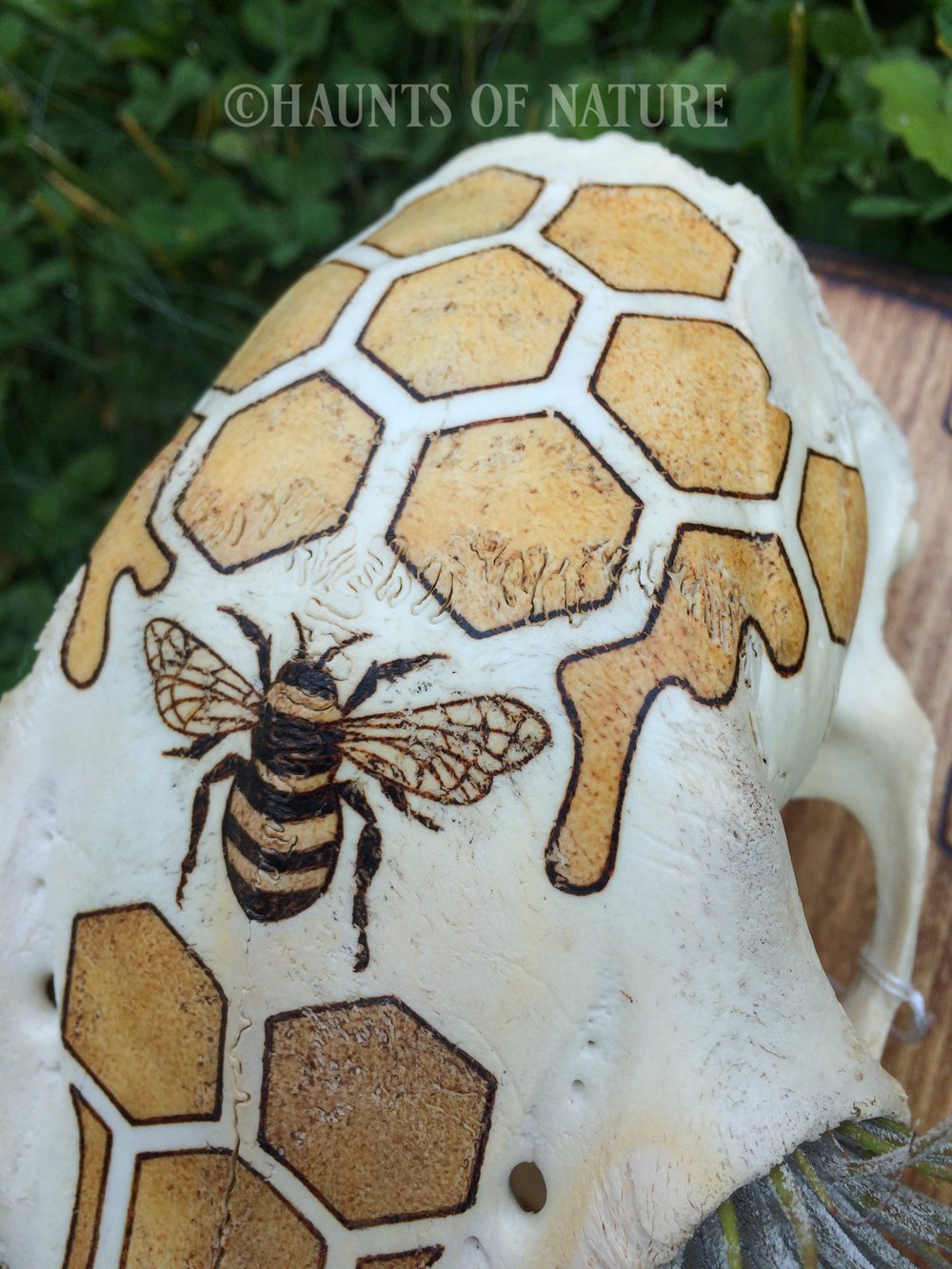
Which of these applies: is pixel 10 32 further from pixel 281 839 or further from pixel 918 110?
pixel 281 839

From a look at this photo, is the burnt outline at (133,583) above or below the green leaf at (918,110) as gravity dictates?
below

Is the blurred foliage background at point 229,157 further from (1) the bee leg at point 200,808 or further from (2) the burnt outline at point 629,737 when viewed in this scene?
(2) the burnt outline at point 629,737

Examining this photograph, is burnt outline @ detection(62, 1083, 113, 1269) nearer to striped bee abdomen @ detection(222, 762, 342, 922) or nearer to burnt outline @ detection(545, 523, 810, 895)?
striped bee abdomen @ detection(222, 762, 342, 922)

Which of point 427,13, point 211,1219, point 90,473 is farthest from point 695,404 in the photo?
point 90,473

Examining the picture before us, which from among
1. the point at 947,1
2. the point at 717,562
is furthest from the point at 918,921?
the point at 947,1

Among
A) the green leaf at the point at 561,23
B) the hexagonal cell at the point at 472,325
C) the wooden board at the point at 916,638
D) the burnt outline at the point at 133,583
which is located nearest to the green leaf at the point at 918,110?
the wooden board at the point at 916,638

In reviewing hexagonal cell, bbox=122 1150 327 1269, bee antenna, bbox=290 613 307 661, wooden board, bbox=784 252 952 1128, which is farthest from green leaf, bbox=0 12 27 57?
hexagonal cell, bbox=122 1150 327 1269

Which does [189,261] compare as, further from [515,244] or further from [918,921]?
[918,921]
